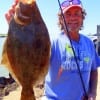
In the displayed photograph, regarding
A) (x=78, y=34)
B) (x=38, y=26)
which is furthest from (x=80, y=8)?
(x=38, y=26)

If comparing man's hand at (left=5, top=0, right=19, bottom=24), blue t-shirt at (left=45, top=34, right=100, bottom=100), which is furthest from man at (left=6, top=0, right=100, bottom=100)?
man's hand at (left=5, top=0, right=19, bottom=24)

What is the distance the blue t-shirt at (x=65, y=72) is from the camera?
16.0ft

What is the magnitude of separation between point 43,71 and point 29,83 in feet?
0.58

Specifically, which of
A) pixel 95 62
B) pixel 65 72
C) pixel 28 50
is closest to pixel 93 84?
pixel 95 62

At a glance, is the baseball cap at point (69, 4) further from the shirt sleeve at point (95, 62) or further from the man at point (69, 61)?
the shirt sleeve at point (95, 62)

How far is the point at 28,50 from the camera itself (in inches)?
151

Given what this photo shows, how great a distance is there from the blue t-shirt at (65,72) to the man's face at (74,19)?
0.17 meters

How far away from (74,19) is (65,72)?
655mm

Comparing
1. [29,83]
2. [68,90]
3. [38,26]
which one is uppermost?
[38,26]

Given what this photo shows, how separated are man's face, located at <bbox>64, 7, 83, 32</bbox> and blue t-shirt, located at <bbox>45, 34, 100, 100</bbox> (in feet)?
0.55

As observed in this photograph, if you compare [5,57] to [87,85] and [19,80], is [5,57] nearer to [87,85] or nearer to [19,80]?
[19,80]

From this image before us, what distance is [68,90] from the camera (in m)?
4.96

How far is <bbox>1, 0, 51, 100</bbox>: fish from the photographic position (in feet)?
12.5

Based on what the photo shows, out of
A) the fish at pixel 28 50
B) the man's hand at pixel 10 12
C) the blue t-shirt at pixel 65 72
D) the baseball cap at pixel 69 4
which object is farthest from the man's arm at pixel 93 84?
the man's hand at pixel 10 12
